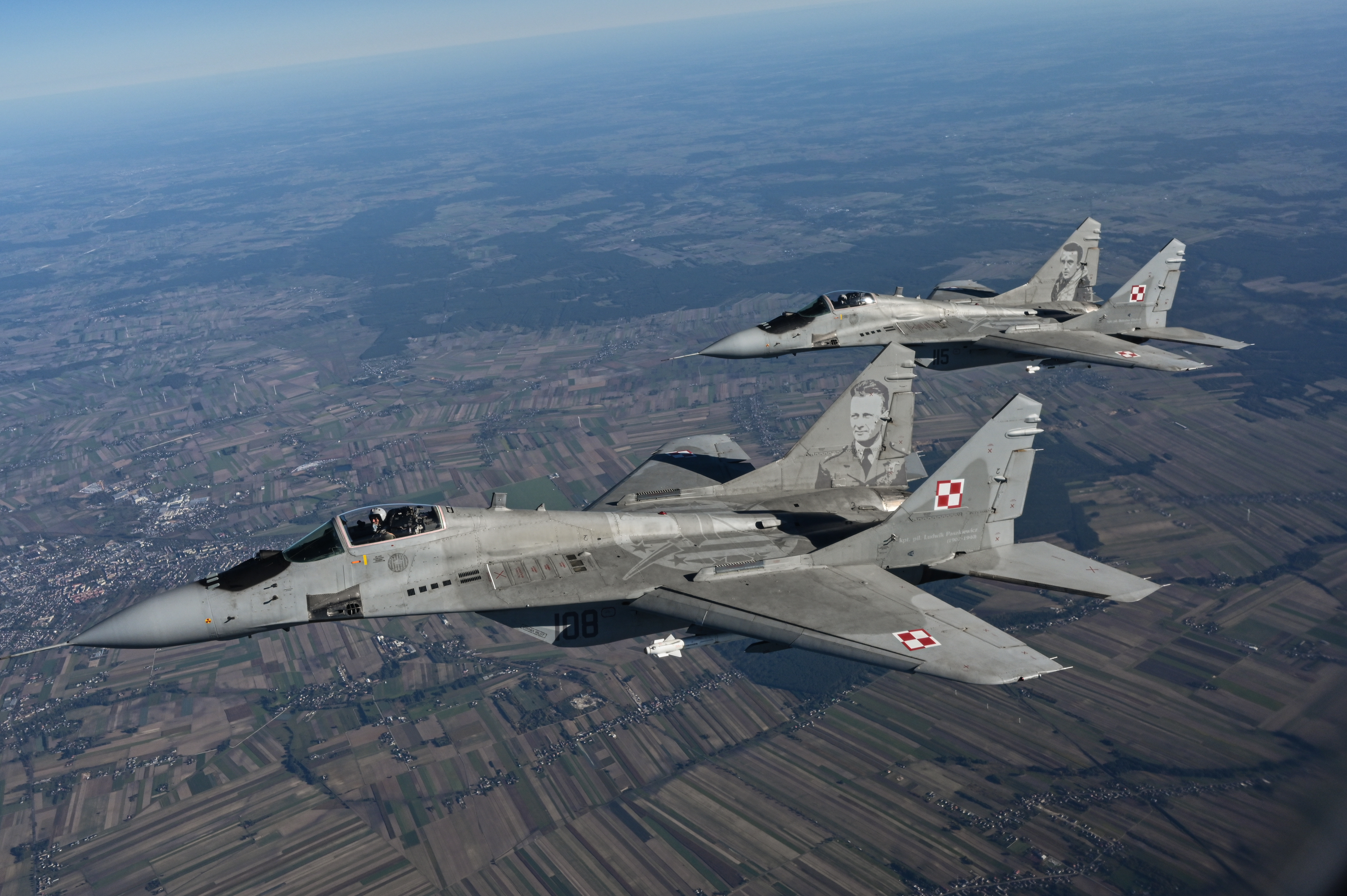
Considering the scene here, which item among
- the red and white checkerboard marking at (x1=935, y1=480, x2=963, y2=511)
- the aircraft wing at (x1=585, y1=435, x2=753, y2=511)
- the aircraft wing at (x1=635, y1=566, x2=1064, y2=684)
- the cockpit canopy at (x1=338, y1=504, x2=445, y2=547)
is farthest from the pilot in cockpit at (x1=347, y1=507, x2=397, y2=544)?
the red and white checkerboard marking at (x1=935, y1=480, x2=963, y2=511)

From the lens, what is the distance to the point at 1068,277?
39188mm

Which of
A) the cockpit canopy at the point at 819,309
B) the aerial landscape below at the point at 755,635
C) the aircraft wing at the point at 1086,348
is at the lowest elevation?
the aerial landscape below at the point at 755,635

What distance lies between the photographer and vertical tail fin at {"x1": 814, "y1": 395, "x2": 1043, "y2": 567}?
19906mm

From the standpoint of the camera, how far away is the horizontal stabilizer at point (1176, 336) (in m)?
33.3

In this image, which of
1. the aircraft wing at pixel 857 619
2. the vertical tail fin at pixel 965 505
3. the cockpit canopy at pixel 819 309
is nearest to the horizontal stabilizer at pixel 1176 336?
the cockpit canopy at pixel 819 309

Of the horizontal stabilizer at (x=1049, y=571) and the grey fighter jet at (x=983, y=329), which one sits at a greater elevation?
the grey fighter jet at (x=983, y=329)

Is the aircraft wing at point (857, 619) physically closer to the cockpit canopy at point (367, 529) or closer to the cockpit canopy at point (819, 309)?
the cockpit canopy at point (367, 529)

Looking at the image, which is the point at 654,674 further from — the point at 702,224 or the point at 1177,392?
the point at 702,224

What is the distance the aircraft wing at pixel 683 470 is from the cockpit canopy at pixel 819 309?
25.0 ft

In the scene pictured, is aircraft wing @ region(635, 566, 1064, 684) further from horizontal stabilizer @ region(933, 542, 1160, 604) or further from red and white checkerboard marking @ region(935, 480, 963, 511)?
red and white checkerboard marking @ region(935, 480, 963, 511)

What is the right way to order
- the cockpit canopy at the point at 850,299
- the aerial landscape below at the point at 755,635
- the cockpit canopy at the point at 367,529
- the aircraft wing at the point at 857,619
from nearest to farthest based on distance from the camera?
the aircraft wing at the point at 857,619 → the cockpit canopy at the point at 367,529 → the aerial landscape below at the point at 755,635 → the cockpit canopy at the point at 850,299

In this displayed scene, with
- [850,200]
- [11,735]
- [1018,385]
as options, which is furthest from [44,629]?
[850,200]

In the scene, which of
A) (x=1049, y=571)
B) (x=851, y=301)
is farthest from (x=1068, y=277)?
(x=1049, y=571)

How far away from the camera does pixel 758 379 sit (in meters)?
102
